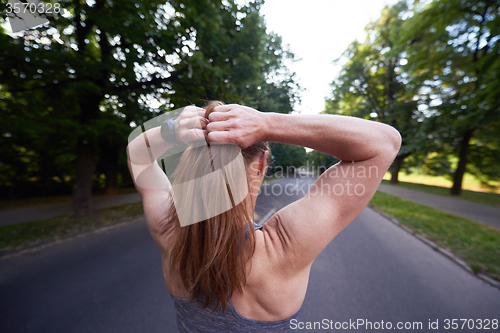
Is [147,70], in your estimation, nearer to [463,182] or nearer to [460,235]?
[460,235]

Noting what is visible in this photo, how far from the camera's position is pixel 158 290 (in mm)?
3211

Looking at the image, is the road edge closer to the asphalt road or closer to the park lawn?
the asphalt road

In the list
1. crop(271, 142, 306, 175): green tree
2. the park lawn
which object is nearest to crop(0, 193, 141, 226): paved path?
crop(271, 142, 306, 175): green tree

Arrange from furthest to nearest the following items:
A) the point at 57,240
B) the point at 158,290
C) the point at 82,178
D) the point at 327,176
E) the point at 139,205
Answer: the point at 139,205, the point at 82,178, the point at 57,240, the point at 158,290, the point at 327,176

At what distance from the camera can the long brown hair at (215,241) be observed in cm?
78

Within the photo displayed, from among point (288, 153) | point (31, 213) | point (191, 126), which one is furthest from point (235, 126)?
point (31, 213)

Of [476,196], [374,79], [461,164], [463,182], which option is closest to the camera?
[461,164]

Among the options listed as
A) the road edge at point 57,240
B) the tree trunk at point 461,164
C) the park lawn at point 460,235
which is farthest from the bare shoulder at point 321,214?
the tree trunk at point 461,164

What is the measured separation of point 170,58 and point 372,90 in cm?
2040

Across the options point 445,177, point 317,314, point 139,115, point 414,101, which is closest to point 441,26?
point 414,101

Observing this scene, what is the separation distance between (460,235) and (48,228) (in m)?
11.8

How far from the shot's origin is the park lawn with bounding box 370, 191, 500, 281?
4138 millimetres

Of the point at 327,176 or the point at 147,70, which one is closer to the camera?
the point at 327,176

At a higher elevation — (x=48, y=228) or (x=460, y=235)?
(x=48, y=228)
